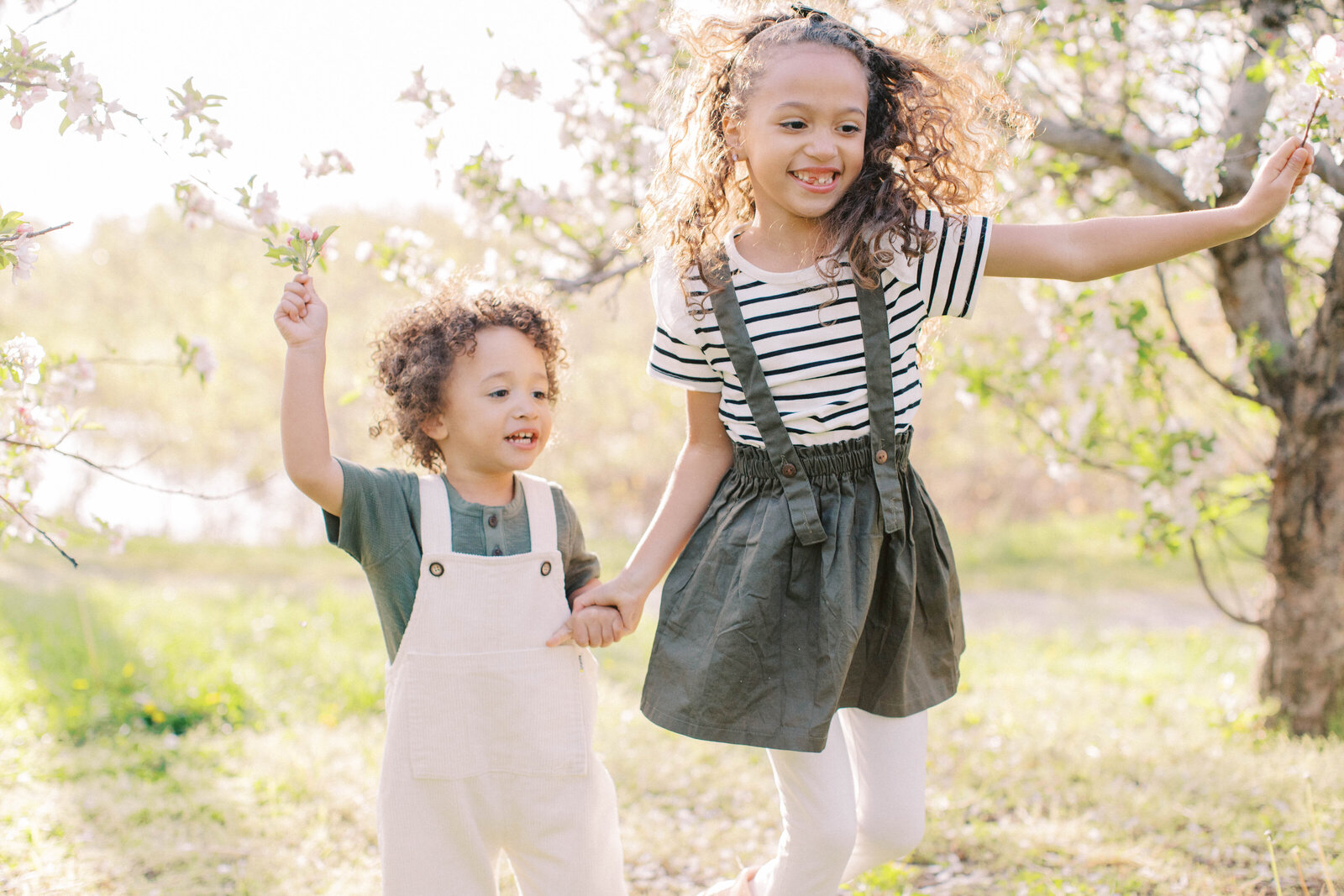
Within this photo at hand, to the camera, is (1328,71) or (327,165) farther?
(327,165)

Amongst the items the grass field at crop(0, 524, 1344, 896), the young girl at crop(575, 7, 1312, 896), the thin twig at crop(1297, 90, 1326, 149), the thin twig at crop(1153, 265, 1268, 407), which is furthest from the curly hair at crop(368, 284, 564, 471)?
the thin twig at crop(1153, 265, 1268, 407)

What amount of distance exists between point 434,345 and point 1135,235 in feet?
3.68

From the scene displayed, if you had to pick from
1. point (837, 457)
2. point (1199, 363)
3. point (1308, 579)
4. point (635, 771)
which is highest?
point (1199, 363)

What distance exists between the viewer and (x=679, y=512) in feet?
5.84

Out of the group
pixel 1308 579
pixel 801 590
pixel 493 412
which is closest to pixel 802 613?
pixel 801 590

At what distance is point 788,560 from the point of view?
5.37 feet

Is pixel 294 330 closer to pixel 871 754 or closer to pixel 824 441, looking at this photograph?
pixel 824 441

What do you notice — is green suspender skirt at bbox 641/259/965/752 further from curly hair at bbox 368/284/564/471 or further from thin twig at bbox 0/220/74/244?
thin twig at bbox 0/220/74/244

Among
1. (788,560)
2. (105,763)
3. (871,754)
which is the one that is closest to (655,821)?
(871,754)

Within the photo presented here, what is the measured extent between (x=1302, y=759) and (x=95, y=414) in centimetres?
997

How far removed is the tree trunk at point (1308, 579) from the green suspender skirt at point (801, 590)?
71.3 inches

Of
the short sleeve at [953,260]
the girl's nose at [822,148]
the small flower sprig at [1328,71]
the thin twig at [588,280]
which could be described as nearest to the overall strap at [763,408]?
the short sleeve at [953,260]

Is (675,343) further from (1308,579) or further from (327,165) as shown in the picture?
(1308,579)

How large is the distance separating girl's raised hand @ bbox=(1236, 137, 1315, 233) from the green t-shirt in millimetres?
1185
